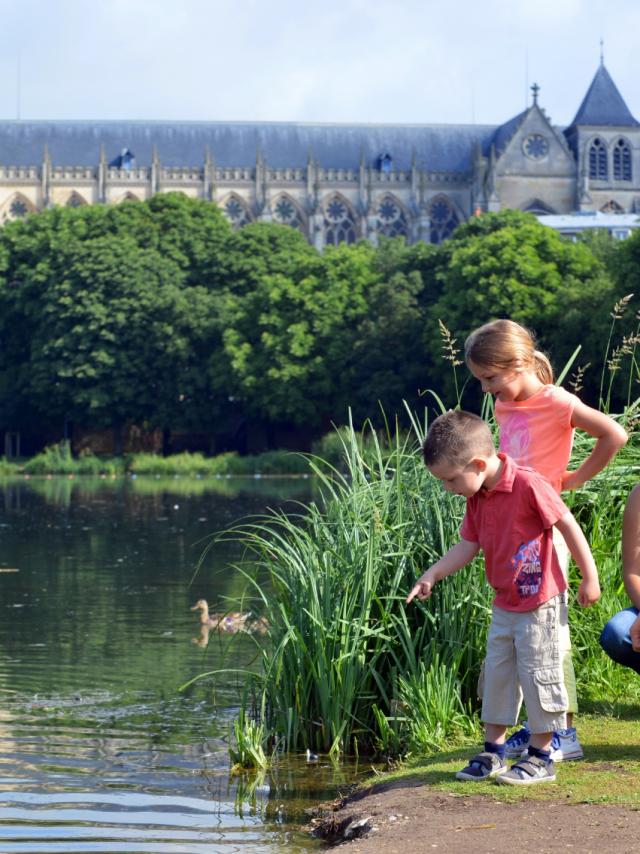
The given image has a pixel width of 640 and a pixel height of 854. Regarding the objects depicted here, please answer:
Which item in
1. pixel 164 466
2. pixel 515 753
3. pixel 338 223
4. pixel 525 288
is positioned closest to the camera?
pixel 515 753

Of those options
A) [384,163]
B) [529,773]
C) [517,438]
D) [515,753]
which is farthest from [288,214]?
[529,773]

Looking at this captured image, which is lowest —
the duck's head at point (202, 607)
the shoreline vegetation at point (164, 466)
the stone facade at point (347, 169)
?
the shoreline vegetation at point (164, 466)

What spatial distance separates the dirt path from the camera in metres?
5.25

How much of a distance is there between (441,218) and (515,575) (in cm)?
8289

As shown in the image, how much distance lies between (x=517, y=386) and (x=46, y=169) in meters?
80.9

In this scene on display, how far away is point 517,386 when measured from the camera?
6.39m

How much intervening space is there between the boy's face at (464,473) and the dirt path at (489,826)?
1157 mm

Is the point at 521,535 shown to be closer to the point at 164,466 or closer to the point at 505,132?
the point at 164,466

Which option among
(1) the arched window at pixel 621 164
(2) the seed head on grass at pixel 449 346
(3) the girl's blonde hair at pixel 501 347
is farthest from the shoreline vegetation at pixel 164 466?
(3) the girl's blonde hair at pixel 501 347

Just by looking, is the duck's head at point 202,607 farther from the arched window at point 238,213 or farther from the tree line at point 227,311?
the arched window at point 238,213

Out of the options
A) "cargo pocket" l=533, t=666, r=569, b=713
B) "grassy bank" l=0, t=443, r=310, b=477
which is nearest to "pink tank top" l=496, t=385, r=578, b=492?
"cargo pocket" l=533, t=666, r=569, b=713

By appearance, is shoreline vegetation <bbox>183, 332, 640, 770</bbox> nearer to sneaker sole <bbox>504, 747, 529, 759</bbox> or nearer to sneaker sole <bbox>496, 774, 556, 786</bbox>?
sneaker sole <bbox>504, 747, 529, 759</bbox>

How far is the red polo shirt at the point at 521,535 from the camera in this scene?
6.06 m

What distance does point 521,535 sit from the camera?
607 cm
